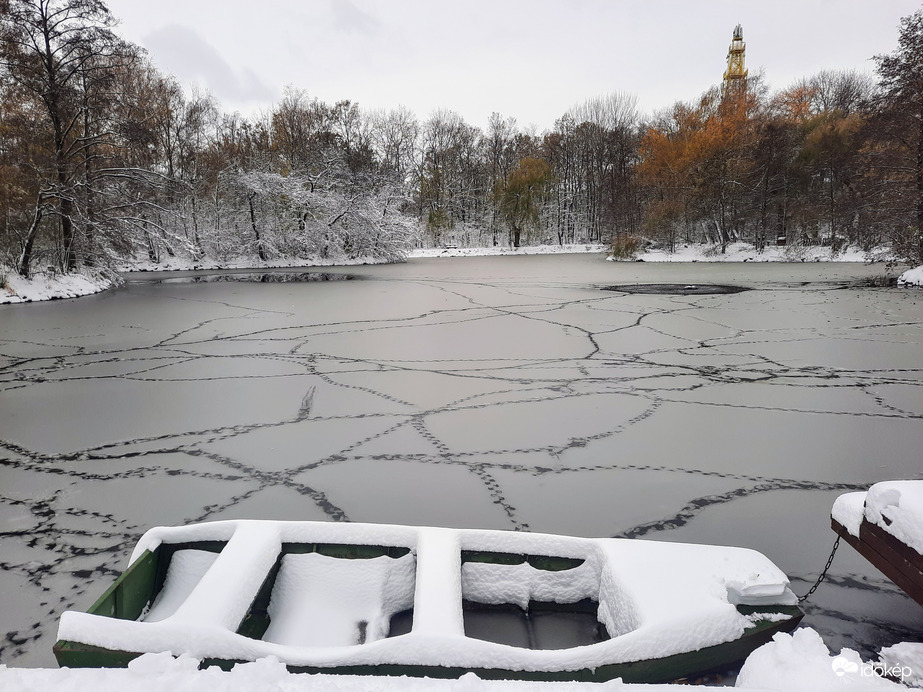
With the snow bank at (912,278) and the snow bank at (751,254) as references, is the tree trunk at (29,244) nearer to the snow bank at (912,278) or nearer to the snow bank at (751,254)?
the snow bank at (912,278)

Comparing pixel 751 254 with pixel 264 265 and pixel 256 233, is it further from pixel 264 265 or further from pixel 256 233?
pixel 256 233

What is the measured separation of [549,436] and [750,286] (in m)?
11.1

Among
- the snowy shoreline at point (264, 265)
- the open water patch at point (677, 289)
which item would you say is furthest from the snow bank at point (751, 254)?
the open water patch at point (677, 289)

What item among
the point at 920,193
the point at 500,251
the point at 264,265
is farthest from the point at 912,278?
the point at 500,251

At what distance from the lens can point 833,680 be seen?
1.24 metres

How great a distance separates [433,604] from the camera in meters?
1.54

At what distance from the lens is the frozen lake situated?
7.70ft

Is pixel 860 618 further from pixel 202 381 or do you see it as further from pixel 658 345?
pixel 202 381

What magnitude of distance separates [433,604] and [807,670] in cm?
94

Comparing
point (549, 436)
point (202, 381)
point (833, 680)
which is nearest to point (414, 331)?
point (202, 381)

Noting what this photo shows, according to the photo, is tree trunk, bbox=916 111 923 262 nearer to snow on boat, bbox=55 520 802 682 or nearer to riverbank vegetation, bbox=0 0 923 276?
riverbank vegetation, bbox=0 0 923 276

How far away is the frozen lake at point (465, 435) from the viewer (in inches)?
92.4

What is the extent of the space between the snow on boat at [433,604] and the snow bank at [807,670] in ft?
0.43

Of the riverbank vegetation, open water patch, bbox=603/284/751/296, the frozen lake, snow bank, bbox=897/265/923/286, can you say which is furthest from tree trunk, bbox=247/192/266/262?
snow bank, bbox=897/265/923/286
